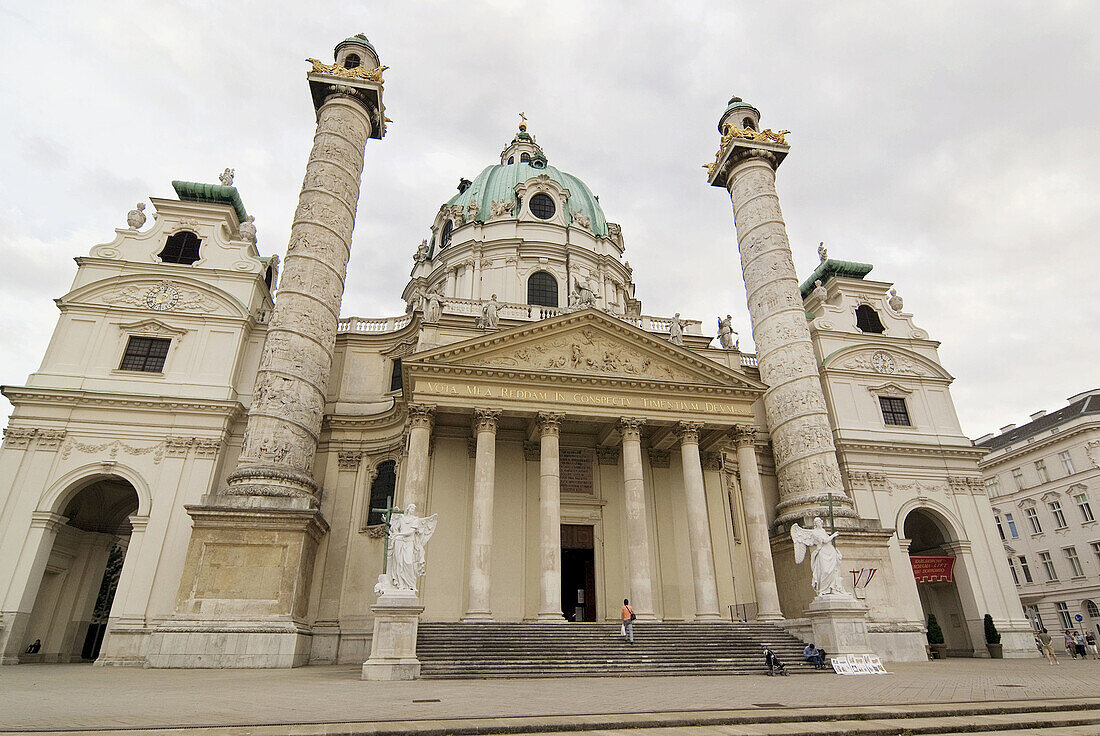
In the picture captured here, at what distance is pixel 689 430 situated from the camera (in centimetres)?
2109

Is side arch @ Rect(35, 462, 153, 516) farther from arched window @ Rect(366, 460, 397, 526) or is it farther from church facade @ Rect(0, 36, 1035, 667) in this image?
arched window @ Rect(366, 460, 397, 526)

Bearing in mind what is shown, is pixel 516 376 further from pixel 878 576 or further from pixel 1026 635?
pixel 1026 635

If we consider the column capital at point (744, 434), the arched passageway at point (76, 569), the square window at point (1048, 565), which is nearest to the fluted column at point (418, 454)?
the column capital at point (744, 434)

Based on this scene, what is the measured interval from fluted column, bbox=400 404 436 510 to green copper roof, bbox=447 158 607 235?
59.2 ft

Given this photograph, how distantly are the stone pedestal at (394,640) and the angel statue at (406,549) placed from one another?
335 millimetres

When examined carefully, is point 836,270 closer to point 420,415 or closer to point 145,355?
point 420,415

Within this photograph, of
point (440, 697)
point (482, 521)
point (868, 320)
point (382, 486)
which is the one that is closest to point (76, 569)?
point (382, 486)

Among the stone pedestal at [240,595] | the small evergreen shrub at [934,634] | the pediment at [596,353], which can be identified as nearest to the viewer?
the stone pedestal at [240,595]

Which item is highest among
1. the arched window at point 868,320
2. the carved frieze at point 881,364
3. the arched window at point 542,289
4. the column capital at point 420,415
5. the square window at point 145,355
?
the arched window at point 542,289

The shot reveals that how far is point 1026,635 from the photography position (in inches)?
934

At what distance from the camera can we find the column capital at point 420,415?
1931cm

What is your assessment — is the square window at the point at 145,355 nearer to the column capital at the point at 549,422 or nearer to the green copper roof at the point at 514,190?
the column capital at the point at 549,422

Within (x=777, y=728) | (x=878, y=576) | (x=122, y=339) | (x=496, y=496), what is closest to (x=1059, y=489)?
(x=878, y=576)

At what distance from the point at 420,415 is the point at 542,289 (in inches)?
557
